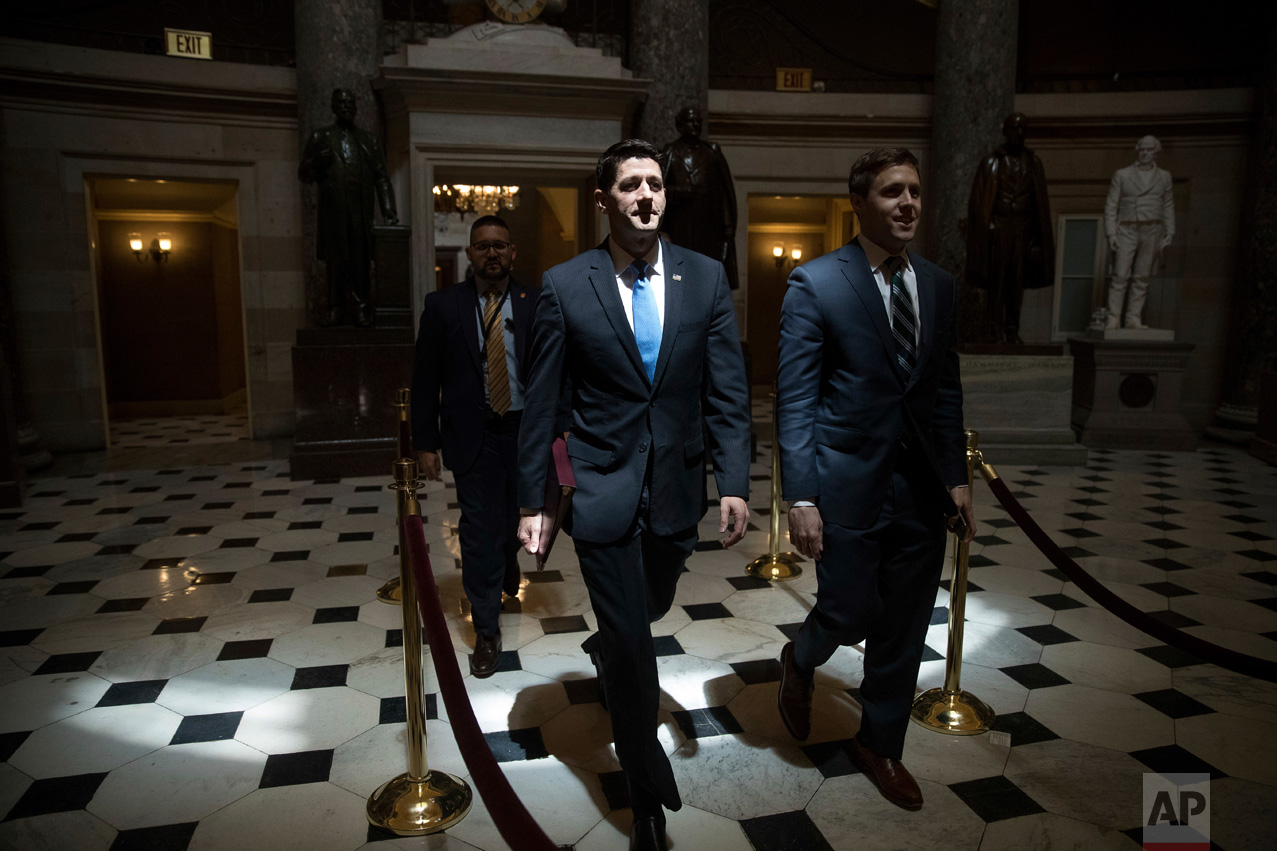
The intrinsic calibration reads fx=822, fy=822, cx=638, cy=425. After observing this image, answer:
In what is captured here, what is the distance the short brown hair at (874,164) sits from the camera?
2248mm

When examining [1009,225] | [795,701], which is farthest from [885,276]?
[1009,225]

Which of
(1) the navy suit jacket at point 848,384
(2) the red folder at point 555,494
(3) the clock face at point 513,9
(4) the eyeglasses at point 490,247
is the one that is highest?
(3) the clock face at point 513,9

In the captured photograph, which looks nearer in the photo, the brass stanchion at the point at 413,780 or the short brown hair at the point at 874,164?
the short brown hair at the point at 874,164

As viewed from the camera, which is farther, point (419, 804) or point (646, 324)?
point (419, 804)

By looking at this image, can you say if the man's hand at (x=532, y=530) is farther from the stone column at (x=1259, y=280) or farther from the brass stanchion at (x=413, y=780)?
the stone column at (x=1259, y=280)

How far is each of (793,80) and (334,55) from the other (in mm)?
5572

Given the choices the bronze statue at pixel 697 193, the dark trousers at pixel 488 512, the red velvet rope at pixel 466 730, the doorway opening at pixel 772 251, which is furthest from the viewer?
the doorway opening at pixel 772 251

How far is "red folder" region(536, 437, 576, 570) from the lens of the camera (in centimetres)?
215

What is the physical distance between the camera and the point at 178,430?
1057 cm

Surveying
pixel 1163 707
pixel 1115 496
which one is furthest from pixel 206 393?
pixel 1163 707

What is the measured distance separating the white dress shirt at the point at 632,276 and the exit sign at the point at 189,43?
8.99m

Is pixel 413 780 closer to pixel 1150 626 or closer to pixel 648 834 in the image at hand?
pixel 648 834

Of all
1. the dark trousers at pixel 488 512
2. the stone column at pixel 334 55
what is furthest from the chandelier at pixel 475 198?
the dark trousers at pixel 488 512

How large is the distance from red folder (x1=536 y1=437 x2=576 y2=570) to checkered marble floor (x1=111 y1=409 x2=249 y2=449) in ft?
28.2
